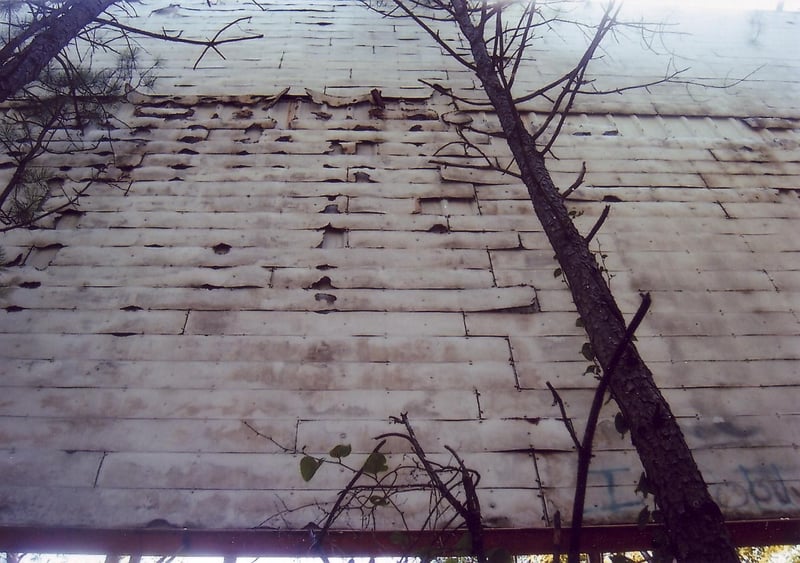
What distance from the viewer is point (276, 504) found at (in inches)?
89.7

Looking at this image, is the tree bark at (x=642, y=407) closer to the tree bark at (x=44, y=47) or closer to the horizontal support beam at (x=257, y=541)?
the horizontal support beam at (x=257, y=541)

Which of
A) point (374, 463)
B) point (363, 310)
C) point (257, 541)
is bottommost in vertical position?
point (257, 541)

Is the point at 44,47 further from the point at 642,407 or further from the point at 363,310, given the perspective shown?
the point at 642,407

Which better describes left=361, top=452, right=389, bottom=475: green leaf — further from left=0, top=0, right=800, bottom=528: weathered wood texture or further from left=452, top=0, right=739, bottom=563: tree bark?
left=452, top=0, right=739, bottom=563: tree bark

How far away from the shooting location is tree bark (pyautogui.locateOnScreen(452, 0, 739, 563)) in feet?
4.79

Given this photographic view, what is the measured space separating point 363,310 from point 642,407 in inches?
66.3

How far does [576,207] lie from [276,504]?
2.73 meters

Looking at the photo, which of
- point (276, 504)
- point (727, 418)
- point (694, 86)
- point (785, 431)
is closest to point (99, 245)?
point (276, 504)

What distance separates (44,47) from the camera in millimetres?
2736

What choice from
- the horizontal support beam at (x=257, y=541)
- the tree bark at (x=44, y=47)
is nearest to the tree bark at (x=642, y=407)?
the horizontal support beam at (x=257, y=541)

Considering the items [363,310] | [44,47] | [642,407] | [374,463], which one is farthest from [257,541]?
[44,47]

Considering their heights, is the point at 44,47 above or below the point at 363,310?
above

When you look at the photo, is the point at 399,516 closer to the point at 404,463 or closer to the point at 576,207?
the point at 404,463

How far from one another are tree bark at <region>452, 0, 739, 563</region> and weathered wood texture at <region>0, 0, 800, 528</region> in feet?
2.61
